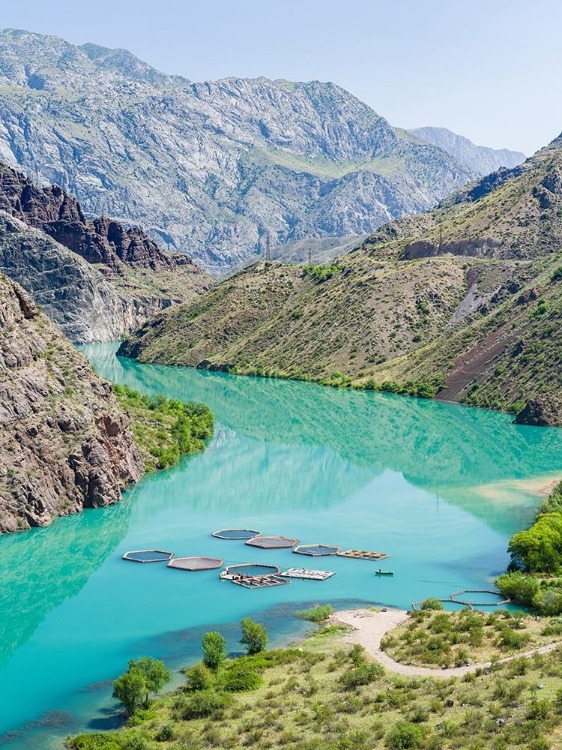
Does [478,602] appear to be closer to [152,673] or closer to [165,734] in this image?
[152,673]

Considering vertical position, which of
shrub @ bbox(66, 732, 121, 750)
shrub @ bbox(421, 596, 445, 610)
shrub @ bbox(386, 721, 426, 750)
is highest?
shrub @ bbox(386, 721, 426, 750)

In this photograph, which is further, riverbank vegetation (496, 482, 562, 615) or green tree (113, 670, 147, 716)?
riverbank vegetation (496, 482, 562, 615)

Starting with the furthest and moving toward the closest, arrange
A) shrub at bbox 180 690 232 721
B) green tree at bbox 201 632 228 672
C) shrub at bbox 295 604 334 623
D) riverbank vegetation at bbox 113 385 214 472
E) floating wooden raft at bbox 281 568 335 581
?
riverbank vegetation at bbox 113 385 214 472, floating wooden raft at bbox 281 568 335 581, shrub at bbox 295 604 334 623, green tree at bbox 201 632 228 672, shrub at bbox 180 690 232 721

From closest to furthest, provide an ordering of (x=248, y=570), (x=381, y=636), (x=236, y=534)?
(x=381, y=636) → (x=248, y=570) → (x=236, y=534)

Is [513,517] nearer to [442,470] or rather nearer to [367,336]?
[442,470]

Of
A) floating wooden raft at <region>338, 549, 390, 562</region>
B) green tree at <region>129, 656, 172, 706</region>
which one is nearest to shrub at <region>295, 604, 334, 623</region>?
green tree at <region>129, 656, 172, 706</region>

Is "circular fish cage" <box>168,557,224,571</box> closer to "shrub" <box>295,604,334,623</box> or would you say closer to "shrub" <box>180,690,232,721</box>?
"shrub" <box>295,604,334,623</box>

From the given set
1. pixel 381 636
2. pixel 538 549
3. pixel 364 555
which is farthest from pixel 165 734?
pixel 538 549
